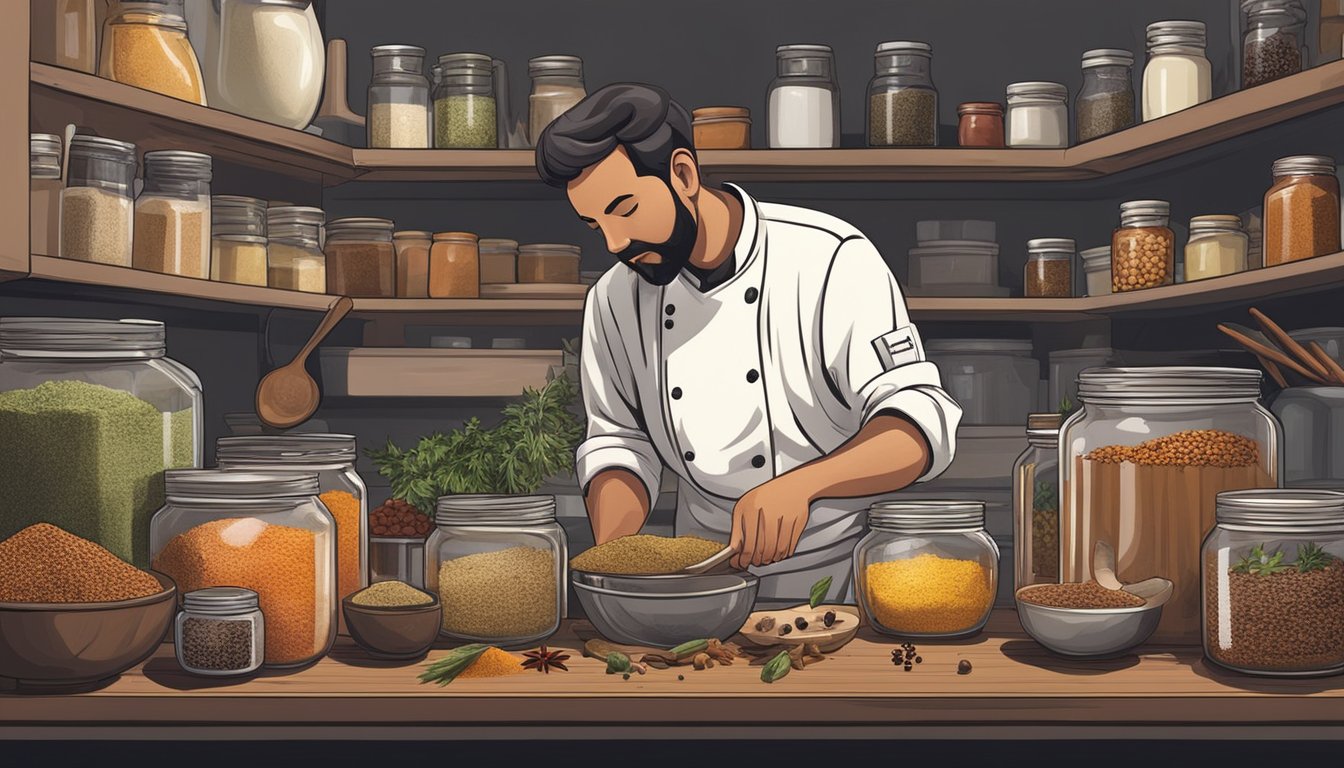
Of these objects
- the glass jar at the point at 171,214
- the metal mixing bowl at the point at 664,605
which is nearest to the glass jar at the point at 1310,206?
the metal mixing bowl at the point at 664,605

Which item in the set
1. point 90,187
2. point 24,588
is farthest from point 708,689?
point 90,187

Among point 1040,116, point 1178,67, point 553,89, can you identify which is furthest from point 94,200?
point 1178,67

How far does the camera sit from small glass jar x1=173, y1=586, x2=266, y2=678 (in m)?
0.95

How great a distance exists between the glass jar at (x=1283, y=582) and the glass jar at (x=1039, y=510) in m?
0.25

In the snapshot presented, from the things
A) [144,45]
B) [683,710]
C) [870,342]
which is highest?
[144,45]

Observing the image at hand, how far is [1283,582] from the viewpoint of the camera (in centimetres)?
94

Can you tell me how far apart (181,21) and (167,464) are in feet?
3.11

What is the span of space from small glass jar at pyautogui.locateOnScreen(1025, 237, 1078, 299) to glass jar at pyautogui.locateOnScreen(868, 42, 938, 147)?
34 cm

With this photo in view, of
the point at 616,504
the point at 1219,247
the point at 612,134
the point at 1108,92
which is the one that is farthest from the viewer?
the point at 1108,92

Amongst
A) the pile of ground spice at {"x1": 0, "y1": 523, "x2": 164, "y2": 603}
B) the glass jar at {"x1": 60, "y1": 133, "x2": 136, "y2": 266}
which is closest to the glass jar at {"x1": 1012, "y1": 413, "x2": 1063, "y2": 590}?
the pile of ground spice at {"x1": 0, "y1": 523, "x2": 164, "y2": 603}

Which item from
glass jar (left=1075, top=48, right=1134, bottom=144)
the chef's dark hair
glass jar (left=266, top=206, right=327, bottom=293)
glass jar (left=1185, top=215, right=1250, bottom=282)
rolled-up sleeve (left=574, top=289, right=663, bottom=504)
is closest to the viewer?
the chef's dark hair

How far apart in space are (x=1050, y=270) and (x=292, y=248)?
1578 mm

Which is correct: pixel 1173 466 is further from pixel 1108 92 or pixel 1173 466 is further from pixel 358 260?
pixel 358 260

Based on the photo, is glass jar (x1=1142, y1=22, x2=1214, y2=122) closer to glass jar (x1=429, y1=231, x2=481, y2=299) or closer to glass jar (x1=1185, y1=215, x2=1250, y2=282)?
glass jar (x1=1185, y1=215, x2=1250, y2=282)
